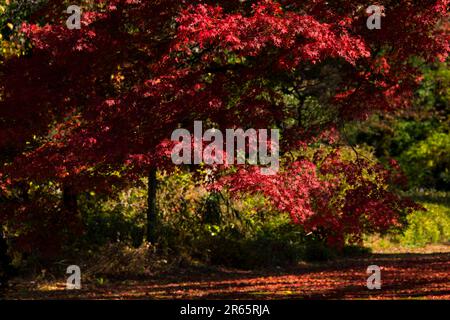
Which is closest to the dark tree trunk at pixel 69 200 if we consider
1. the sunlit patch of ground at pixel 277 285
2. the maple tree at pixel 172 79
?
the sunlit patch of ground at pixel 277 285

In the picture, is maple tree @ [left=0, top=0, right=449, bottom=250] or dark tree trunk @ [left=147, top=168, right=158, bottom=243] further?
dark tree trunk @ [left=147, top=168, right=158, bottom=243]

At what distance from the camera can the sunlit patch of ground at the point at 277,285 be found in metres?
10.1

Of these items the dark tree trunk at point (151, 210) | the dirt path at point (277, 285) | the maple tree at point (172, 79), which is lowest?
the dirt path at point (277, 285)

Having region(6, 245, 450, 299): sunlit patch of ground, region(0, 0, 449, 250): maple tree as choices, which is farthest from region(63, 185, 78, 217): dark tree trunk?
region(0, 0, 449, 250): maple tree

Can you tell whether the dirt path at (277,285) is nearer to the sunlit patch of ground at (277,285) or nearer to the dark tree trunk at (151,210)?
the sunlit patch of ground at (277,285)

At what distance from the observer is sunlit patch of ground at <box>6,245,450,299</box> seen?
10.1m

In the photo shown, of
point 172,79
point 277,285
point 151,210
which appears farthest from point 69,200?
point 172,79

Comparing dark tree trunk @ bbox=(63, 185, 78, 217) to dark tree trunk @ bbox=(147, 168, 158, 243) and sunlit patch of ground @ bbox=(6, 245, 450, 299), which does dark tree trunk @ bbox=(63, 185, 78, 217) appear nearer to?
dark tree trunk @ bbox=(147, 168, 158, 243)

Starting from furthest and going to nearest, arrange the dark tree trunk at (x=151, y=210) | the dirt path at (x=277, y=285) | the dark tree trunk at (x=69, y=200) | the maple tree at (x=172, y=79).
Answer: the dark tree trunk at (x=151, y=210), the dark tree trunk at (x=69, y=200), the dirt path at (x=277, y=285), the maple tree at (x=172, y=79)

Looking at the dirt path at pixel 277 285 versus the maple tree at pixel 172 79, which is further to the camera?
the dirt path at pixel 277 285

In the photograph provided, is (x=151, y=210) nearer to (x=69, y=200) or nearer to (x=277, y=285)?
(x=69, y=200)

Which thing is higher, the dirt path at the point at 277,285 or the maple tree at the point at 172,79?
the maple tree at the point at 172,79

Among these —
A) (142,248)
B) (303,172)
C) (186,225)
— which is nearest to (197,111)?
(303,172)

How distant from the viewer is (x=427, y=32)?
36.4 ft
